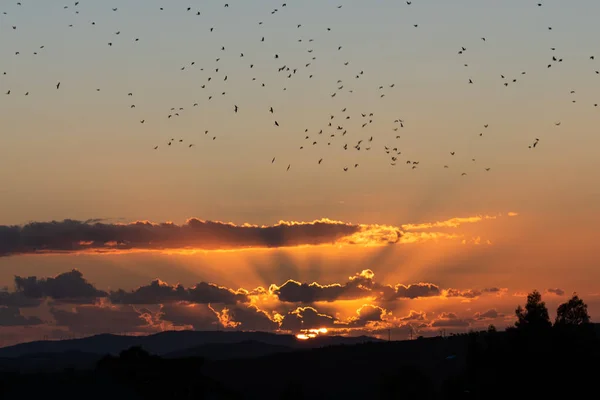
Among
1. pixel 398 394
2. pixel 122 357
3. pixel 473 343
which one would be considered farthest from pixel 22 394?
pixel 473 343

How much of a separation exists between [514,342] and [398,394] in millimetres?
33102

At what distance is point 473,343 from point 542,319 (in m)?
13.7

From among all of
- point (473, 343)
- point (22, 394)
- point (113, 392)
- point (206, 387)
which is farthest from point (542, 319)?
point (22, 394)

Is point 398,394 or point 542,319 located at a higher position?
point 542,319

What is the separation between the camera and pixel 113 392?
7156 inches

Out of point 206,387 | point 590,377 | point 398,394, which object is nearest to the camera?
point 590,377

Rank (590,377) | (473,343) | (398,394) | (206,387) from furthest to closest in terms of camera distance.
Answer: (206,387) → (398,394) → (473,343) → (590,377)

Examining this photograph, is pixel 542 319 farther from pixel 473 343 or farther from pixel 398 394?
pixel 398 394

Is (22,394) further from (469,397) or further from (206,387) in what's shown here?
(469,397)

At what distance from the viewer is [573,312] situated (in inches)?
6442

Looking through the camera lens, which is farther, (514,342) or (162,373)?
(162,373)

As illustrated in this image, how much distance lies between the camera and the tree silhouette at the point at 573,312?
163 metres

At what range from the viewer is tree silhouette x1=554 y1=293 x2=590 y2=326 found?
534ft

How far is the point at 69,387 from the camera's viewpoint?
187 metres
